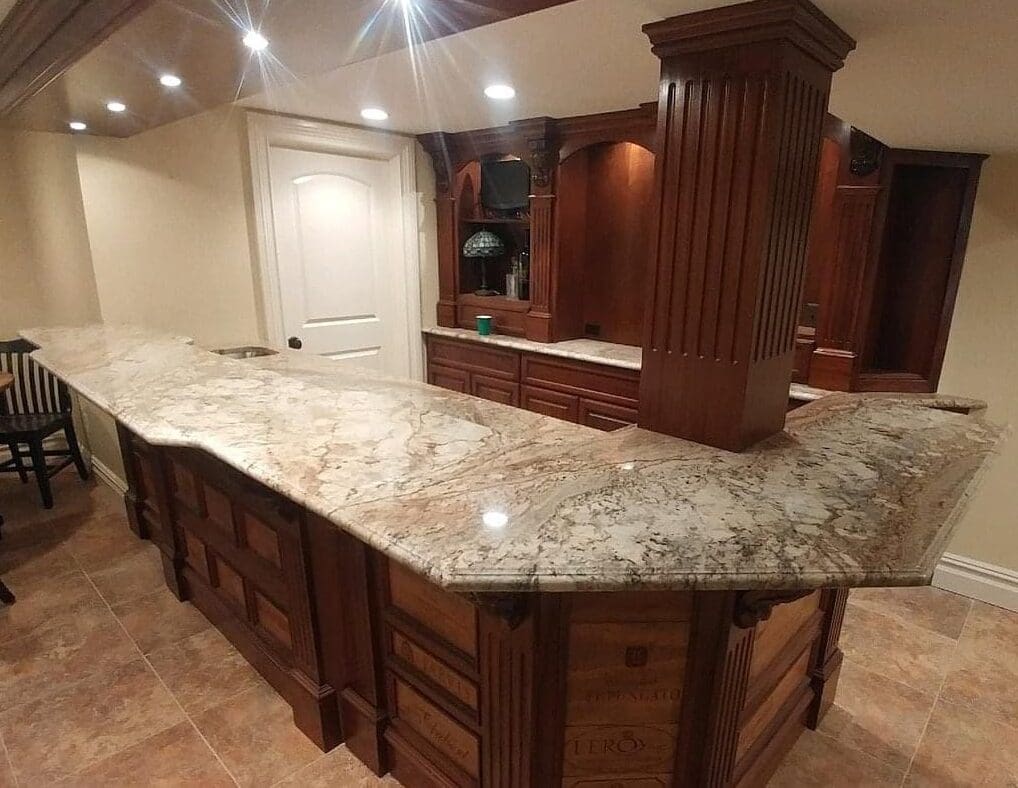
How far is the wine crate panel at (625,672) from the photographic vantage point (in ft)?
4.00

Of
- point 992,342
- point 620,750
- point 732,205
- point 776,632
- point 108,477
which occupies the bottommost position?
point 108,477

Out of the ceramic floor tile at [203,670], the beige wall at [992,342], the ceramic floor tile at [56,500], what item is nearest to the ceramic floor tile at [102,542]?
the ceramic floor tile at [56,500]

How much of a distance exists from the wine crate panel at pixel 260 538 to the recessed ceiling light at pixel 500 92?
6.59 ft

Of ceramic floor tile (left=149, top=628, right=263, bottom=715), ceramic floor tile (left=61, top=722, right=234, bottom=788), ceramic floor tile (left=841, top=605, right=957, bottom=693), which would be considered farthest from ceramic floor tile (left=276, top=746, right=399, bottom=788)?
ceramic floor tile (left=841, top=605, right=957, bottom=693)

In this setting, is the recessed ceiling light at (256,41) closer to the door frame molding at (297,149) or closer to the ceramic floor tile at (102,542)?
the door frame molding at (297,149)

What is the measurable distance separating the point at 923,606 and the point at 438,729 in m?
2.37

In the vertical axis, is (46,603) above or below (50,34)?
below

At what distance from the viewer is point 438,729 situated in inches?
59.2

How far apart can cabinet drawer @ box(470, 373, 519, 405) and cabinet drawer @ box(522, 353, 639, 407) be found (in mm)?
130

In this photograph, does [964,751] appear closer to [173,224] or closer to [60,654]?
[60,654]

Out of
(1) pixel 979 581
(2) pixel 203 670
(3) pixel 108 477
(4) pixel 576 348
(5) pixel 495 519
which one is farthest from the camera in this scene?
(3) pixel 108 477

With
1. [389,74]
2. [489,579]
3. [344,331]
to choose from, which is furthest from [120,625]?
[389,74]

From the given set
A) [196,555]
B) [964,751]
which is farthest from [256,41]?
[964,751]

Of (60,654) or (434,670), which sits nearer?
(434,670)
